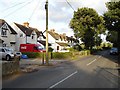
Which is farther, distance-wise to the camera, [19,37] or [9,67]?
[19,37]

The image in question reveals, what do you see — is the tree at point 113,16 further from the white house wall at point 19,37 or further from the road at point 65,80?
the road at point 65,80

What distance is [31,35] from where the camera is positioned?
67.9 m

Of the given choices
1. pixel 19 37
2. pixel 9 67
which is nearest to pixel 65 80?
pixel 9 67

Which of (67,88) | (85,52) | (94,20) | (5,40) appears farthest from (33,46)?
(67,88)

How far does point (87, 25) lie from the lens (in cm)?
6794

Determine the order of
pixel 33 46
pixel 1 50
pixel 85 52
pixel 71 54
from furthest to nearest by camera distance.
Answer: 1. pixel 85 52
2. pixel 33 46
3. pixel 71 54
4. pixel 1 50

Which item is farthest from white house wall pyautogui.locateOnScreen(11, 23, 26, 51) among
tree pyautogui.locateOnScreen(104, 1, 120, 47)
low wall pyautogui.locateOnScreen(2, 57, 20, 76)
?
low wall pyautogui.locateOnScreen(2, 57, 20, 76)

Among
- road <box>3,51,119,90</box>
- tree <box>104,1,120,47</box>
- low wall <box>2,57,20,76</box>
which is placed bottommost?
road <box>3,51,119,90</box>

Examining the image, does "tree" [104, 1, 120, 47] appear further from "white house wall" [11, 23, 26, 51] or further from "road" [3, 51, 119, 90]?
"road" [3, 51, 119, 90]

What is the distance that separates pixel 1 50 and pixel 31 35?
3352 cm

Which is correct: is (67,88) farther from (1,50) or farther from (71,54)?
(71,54)

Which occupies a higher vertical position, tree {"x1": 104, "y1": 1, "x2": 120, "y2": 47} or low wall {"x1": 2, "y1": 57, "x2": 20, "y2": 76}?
tree {"x1": 104, "y1": 1, "x2": 120, "y2": 47}

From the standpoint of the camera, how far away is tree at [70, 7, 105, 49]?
218 feet

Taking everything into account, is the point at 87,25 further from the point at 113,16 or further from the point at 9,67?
the point at 9,67
